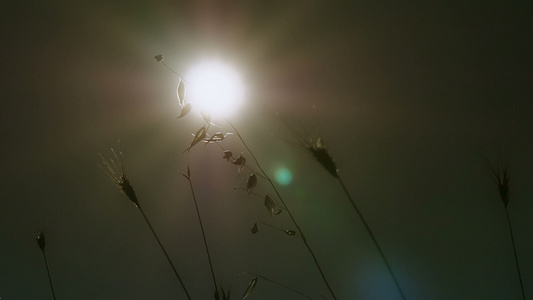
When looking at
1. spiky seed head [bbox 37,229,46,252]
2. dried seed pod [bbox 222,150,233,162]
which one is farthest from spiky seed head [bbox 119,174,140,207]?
spiky seed head [bbox 37,229,46,252]

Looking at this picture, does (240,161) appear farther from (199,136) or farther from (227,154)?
(199,136)

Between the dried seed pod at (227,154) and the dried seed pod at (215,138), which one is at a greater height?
the dried seed pod at (227,154)

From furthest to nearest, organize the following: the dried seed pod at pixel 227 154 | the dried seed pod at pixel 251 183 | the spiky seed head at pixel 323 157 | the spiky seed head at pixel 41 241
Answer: the spiky seed head at pixel 41 241, the dried seed pod at pixel 227 154, the dried seed pod at pixel 251 183, the spiky seed head at pixel 323 157

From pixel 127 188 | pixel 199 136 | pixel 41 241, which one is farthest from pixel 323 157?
pixel 41 241

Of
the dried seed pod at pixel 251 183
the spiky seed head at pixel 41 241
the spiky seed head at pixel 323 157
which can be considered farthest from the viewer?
the spiky seed head at pixel 41 241

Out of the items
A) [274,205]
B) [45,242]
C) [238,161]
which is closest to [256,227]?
[274,205]

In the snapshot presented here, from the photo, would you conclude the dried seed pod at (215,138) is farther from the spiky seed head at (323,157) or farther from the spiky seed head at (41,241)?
the spiky seed head at (41,241)

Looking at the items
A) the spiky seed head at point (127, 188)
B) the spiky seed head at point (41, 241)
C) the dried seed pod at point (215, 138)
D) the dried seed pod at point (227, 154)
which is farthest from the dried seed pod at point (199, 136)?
the spiky seed head at point (41, 241)

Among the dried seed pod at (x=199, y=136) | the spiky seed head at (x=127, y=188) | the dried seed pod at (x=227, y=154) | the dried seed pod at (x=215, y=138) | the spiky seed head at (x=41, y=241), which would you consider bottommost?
the spiky seed head at (x=41, y=241)

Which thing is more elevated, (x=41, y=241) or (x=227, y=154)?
(x=227, y=154)

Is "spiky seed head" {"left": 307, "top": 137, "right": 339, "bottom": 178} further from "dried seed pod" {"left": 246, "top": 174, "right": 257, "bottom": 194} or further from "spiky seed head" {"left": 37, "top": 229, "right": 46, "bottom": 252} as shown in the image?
"spiky seed head" {"left": 37, "top": 229, "right": 46, "bottom": 252}

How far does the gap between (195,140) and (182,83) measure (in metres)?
0.28

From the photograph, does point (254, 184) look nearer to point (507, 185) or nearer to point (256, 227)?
point (256, 227)

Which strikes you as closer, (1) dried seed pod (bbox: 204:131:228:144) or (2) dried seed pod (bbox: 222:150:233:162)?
(1) dried seed pod (bbox: 204:131:228:144)
